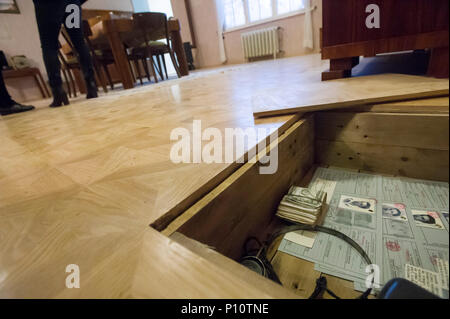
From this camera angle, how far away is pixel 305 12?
3885 mm

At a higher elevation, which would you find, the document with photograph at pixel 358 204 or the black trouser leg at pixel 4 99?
the black trouser leg at pixel 4 99

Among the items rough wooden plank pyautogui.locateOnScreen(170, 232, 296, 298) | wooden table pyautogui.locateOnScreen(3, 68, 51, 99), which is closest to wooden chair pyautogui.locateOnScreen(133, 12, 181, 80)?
wooden table pyautogui.locateOnScreen(3, 68, 51, 99)

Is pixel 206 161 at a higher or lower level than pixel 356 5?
lower

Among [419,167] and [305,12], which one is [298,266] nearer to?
[419,167]

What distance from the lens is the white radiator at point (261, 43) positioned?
4.41m

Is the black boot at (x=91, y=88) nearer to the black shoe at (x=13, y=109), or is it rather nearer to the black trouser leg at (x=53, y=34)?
the black trouser leg at (x=53, y=34)

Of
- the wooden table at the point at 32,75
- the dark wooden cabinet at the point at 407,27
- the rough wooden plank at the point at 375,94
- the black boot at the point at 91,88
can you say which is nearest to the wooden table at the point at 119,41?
the black boot at the point at 91,88

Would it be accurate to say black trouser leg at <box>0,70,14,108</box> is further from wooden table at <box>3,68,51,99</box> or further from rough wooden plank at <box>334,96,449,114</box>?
rough wooden plank at <box>334,96,449,114</box>

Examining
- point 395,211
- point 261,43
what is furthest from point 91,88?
point 261,43

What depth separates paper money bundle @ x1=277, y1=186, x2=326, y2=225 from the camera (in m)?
0.57

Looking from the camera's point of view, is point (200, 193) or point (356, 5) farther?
point (356, 5)

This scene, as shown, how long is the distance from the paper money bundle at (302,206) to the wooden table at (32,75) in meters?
5.05
